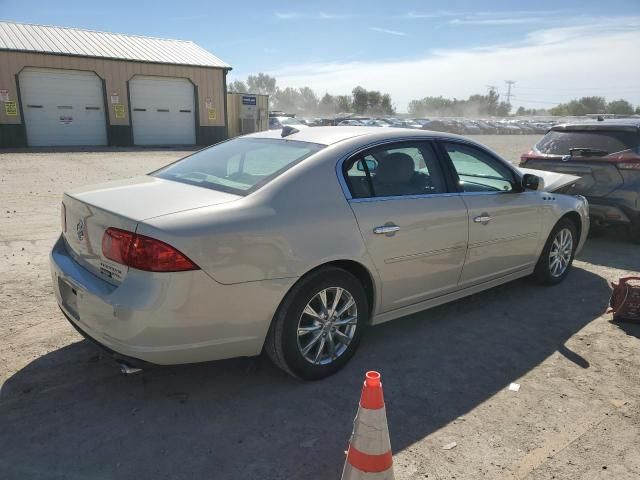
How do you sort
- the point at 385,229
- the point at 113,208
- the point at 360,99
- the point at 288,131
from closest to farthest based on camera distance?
1. the point at 113,208
2. the point at 385,229
3. the point at 288,131
4. the point at 360,99

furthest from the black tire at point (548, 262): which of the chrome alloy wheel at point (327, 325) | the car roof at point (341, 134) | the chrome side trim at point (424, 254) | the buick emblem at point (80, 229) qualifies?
the buick emblem at point (80, 229)

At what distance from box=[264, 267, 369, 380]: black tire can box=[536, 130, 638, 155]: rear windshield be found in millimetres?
5022

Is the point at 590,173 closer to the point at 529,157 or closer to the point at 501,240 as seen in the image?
the point at 529,157

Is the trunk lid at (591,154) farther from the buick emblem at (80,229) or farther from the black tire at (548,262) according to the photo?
the buick emblem at (80,229)

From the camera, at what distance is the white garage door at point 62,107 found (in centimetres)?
2184

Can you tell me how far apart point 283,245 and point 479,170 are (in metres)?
2.40


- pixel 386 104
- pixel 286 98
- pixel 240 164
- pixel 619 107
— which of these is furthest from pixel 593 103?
pixel 240 164

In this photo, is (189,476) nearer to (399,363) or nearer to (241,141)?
(399,363)

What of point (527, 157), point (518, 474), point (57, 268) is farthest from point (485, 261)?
point (527, 157)

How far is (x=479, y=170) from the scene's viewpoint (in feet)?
14.8

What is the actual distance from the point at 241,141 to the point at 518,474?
2.97 meters

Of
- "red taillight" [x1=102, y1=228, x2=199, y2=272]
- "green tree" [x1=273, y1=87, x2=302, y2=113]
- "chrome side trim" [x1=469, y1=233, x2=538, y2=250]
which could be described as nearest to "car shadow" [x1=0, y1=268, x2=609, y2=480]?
"chrome side trim" [x1=469, y1=233, x2=538, y2=250]

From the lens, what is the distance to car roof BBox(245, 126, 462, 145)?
3.58 metres

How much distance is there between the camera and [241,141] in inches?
159
